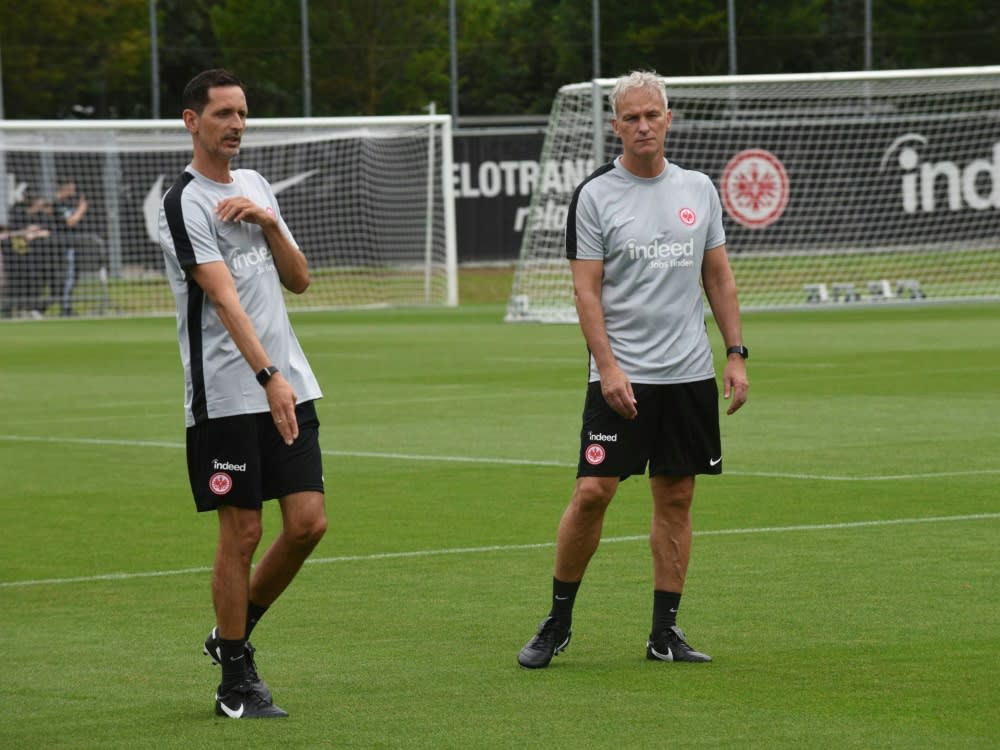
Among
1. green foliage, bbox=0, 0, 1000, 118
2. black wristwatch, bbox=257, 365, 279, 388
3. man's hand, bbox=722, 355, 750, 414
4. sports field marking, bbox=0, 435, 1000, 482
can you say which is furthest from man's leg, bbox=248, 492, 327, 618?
green foliage, bbox=0, 0, 1000, 118

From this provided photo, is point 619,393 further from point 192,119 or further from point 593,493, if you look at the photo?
point 192,119

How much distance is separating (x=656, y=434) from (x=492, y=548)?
2509 millimetres

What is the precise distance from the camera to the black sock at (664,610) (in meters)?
7.47

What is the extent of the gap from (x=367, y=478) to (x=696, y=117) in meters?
38.1

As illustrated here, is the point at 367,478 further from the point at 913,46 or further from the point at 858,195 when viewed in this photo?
the point at 913,46

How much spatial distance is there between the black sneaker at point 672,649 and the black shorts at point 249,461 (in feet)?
4.44

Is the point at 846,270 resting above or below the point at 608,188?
below

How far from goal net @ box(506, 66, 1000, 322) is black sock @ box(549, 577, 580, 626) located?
21261 mm

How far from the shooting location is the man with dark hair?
22.0 feet

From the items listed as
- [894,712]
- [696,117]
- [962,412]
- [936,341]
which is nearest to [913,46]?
[696,117]

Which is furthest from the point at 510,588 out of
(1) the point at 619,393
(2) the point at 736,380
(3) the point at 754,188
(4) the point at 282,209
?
(4) the point at 282,209

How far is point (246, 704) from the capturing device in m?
6.73

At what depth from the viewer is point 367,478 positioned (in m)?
12.8

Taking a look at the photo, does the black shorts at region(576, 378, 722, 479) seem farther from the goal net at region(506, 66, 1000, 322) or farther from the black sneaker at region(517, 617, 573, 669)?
the goal net at region(506, 66, 1000, 322)
